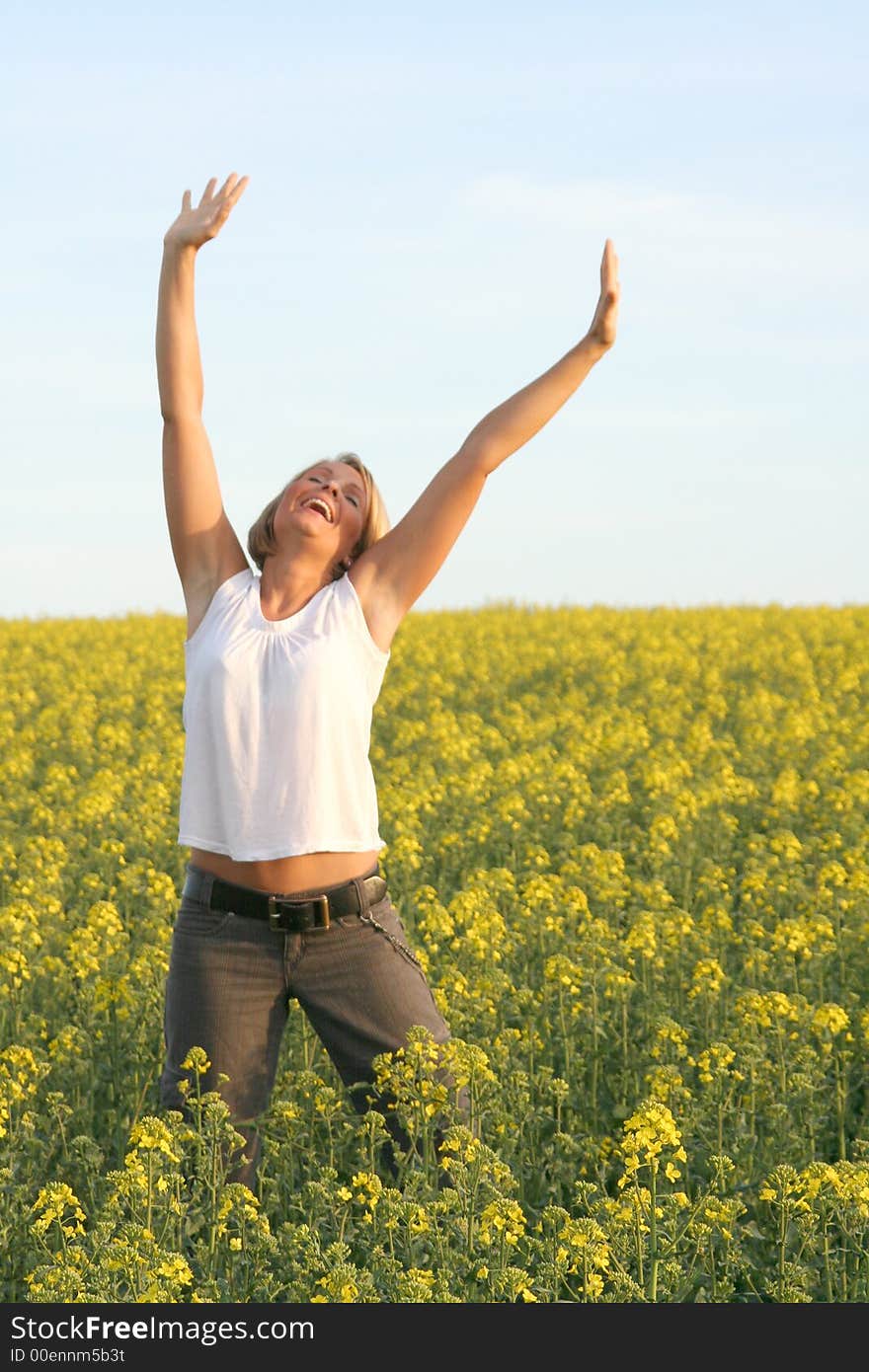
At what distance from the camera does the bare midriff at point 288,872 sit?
4.82m

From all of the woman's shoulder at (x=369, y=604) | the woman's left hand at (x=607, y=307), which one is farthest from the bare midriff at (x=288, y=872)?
the woman's left hand at (x=607, y=307)

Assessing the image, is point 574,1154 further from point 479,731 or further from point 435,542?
point 479,731

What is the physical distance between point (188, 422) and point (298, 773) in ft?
3.85

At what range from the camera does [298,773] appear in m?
4.79

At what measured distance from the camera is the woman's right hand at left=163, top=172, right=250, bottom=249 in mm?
5148

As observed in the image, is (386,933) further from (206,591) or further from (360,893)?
(206,591)

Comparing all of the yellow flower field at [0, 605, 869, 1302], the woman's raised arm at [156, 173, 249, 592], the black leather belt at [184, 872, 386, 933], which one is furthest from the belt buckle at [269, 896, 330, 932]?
the woman's raised arm at [156, 173, 249, 592]

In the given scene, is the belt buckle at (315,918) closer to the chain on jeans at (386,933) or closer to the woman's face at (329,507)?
the chain on jeans at (386,933)

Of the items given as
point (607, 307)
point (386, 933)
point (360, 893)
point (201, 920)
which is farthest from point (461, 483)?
point (201, 920)

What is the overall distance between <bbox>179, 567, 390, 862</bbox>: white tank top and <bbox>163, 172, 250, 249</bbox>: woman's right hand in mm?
1209

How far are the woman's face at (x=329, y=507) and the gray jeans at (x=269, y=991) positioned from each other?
3.30ft

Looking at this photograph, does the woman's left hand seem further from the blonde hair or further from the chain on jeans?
the chain on jeans

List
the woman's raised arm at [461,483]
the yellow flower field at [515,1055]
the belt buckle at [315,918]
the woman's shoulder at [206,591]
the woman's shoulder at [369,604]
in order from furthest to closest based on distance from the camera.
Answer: the woman's shoulder at [206,591] < the woman's shoulder at [369,604] < the woman's raised arm at [461,483] < the belt buckle at [315,918] < the yellow flower field at [515,1055]
